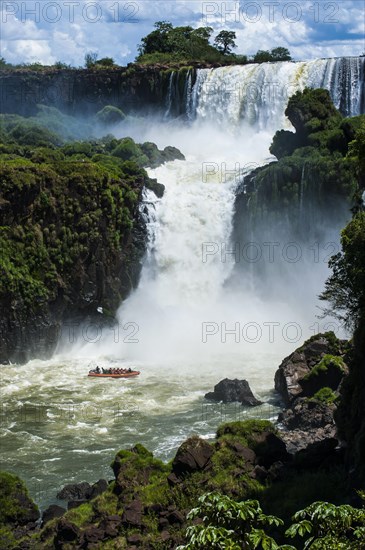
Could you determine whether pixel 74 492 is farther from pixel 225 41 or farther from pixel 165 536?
pixel 225 41

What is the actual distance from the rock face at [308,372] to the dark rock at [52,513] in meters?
12.5

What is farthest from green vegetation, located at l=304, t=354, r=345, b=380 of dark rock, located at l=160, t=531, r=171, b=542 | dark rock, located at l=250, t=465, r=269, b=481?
dark rock, located at l=160, t=531, r=171, b=542

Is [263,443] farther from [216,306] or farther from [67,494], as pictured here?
[216,306]

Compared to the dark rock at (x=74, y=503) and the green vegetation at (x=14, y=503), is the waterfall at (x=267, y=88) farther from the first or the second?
the green vegetation at (x=14, y=503)

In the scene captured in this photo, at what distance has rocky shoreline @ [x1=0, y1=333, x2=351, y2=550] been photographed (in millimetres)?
21344

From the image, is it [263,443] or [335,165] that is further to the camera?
[335,165]

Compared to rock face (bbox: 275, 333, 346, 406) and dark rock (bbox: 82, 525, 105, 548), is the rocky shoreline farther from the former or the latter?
rock face (bbox: 275, 333, 346, 406)

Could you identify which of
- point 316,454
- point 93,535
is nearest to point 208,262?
point 316,454

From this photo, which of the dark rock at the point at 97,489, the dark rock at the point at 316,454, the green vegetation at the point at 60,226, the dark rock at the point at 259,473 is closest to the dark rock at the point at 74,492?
the dark rock at the point at 97,489

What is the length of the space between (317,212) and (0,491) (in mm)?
31061

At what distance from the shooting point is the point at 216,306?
1955 inches

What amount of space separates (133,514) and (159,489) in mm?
1635

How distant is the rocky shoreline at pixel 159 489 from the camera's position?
2134 cm

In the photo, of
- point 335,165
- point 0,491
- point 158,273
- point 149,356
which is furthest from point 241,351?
point 0,491
